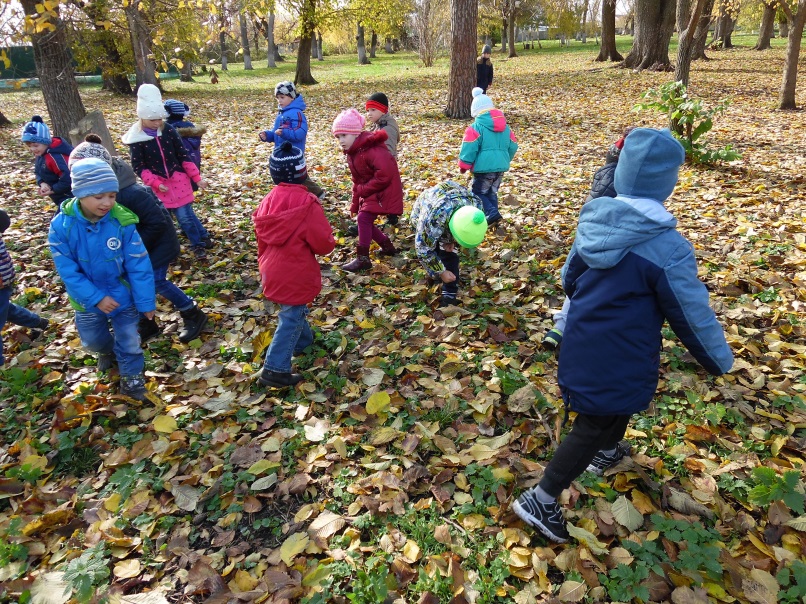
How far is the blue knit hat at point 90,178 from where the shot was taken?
308 cm

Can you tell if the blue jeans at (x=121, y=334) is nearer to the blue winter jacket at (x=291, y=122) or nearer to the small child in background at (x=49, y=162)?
the small child in background at (x=49, y=162)

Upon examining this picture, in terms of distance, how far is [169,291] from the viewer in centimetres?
421

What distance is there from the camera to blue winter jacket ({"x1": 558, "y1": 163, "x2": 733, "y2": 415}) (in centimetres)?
199

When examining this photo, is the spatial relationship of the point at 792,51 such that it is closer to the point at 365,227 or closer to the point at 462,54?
the point at 462,54


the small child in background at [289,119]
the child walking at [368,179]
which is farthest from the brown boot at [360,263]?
the small child in background at [289,119]

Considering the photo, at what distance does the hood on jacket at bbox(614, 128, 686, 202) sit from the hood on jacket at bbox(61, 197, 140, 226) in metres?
3.08

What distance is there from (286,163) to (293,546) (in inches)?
91.3

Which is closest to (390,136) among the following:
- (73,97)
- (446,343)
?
(446,343)

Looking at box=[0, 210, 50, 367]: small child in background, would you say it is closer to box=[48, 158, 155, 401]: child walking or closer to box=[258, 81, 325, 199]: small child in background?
box=[48, 158, 155, 401]: child walking

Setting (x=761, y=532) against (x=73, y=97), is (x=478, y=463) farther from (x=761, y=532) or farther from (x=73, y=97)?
(x=73, y=97)

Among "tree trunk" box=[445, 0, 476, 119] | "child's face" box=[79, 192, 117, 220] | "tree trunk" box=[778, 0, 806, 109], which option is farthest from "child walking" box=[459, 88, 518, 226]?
"tree trunk" box=[778, 0, 806, 109]

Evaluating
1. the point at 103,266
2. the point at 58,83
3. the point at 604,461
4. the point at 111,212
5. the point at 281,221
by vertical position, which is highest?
the point at 58,83

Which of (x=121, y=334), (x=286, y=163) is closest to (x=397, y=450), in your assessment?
(x=286, y=163)

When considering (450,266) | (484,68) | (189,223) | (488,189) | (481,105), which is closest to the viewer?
(450,266)
